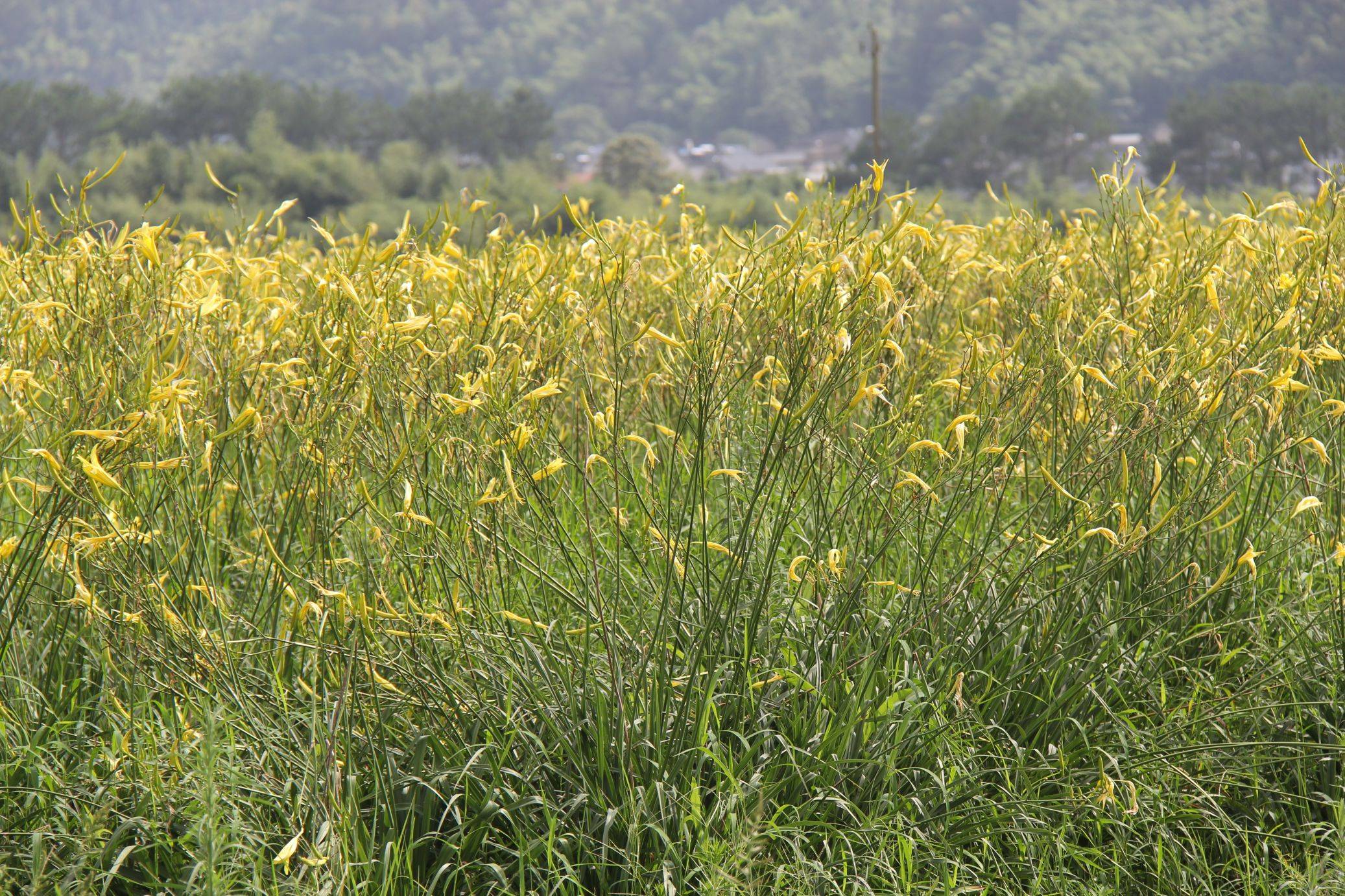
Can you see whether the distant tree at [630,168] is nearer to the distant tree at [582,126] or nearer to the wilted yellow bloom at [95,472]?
the distant tree at [582,126]

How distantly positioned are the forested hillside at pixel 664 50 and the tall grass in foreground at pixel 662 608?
231 ft

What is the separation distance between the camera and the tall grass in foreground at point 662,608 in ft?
7.02

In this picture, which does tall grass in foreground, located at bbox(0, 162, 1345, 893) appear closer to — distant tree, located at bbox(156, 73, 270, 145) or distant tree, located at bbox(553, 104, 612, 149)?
distant tree, located at bbox(156, 73, 270, 145)

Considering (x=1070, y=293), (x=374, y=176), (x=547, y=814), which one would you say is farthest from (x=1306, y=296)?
(x=374, y=176)

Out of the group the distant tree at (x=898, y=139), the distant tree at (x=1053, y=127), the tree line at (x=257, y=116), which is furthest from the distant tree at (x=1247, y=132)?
the tree line at (x=257, y=116)

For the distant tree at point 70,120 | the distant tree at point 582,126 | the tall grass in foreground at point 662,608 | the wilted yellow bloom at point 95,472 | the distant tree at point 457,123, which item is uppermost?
the wilted yellow bloom at point 95,472

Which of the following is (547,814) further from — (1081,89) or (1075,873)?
(1081,89)

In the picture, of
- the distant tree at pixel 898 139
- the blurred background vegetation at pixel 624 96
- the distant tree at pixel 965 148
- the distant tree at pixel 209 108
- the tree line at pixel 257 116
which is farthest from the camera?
the distant tree at pixel 209 108

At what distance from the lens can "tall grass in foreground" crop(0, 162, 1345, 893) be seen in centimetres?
214

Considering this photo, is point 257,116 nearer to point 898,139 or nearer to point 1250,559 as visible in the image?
point 898,139

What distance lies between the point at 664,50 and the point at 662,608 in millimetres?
99623

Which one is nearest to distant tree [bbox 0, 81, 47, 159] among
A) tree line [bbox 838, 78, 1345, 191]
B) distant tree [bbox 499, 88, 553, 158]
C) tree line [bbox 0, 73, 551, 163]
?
tree line [bbox 0, 73, 551, 163]

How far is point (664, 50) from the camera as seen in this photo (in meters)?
95.8

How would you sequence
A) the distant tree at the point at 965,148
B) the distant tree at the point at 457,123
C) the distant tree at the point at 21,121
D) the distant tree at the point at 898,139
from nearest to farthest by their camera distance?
1. the distant tree at the point at 21,121
2. the distant tree at the point at 898,139
3. the distant tree at the point at 965,148
4. the distant tree at the point at 457,123
